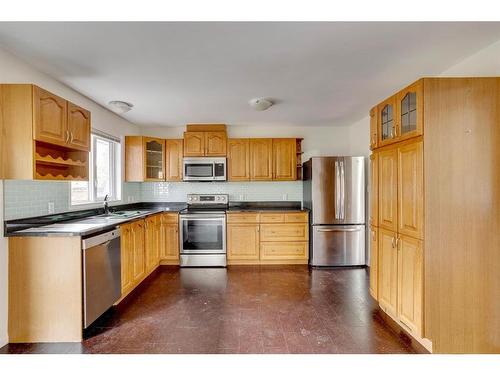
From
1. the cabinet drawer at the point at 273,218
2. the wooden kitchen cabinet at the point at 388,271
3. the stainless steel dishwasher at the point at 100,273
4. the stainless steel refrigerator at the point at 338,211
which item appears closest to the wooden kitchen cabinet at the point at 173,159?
the cabinet drawer at the point at 273,218

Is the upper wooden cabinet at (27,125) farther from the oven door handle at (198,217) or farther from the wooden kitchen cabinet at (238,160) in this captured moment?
the wooden kitchen cabinet at (238,160)

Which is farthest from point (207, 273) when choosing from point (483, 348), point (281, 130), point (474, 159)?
point (474, 159)

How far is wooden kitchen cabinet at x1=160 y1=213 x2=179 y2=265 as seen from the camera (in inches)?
173

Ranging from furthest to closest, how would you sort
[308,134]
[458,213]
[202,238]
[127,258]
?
[308,134], [202,238], [127,258], [458,213]

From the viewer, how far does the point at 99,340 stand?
7.55ft

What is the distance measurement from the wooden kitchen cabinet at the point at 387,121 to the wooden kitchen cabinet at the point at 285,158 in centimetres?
205

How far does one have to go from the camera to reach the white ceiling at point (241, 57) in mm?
1917

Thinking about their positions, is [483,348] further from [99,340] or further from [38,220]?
[38,220]

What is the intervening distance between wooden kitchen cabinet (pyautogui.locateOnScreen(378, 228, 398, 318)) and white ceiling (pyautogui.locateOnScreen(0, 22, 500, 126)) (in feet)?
5.03

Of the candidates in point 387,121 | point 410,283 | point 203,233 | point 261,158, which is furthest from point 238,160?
point 410,283

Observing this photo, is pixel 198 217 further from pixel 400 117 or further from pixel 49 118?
pixel 400 117

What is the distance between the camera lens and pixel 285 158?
4.70m

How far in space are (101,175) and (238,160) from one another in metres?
2.08

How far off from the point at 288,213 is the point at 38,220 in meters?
3.18
